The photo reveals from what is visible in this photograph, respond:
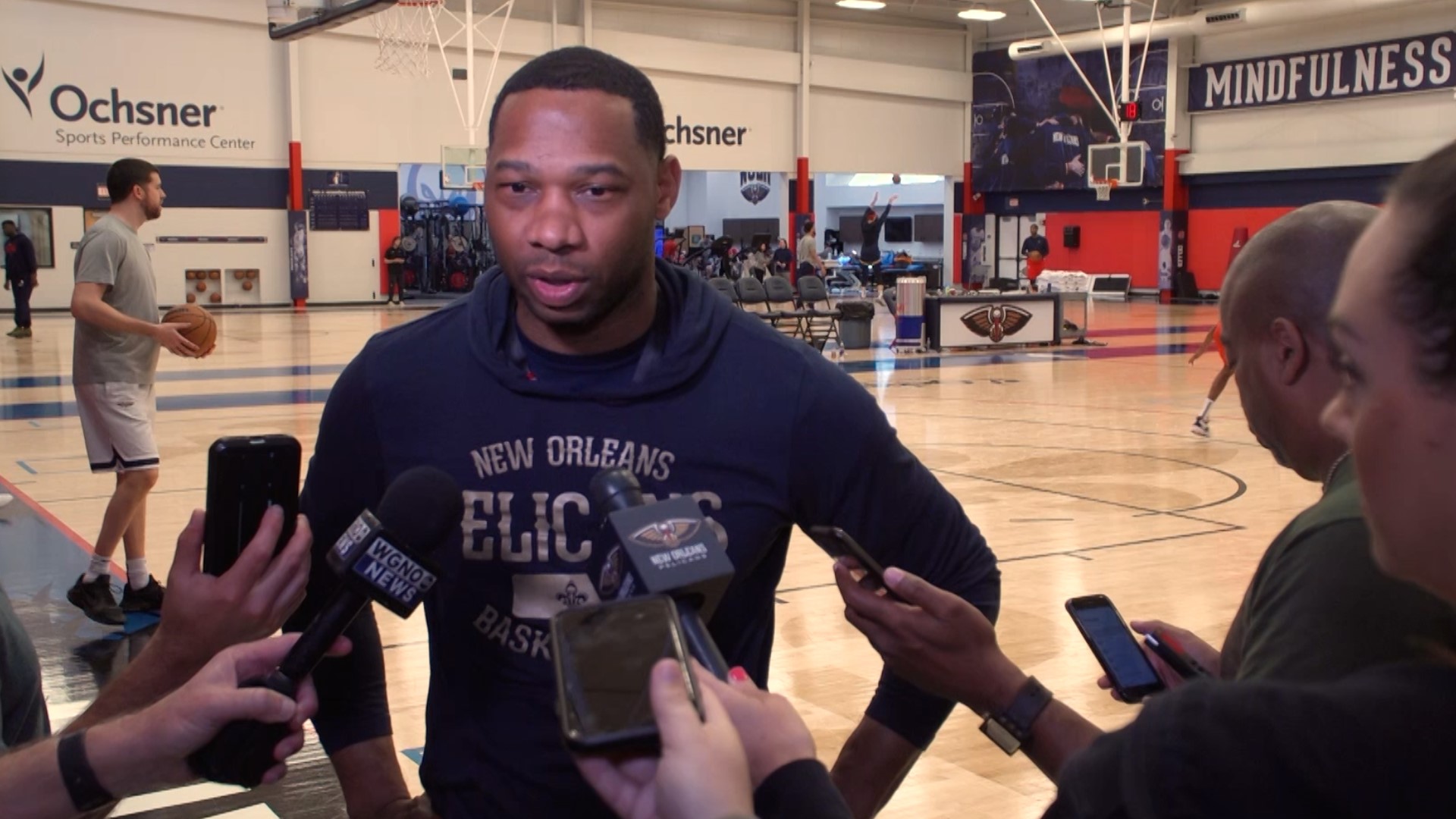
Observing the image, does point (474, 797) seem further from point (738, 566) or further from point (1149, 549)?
point (1149, 549)

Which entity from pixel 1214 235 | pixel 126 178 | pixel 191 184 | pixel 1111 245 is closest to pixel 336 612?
pixel 126 178

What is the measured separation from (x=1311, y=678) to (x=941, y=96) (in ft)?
108

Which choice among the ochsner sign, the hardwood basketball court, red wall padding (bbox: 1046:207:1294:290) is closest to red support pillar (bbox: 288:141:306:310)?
the ochsner sign

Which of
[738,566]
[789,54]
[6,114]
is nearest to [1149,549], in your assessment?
[738,566]

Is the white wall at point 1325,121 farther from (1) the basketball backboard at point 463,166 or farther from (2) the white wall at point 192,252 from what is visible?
(2) the white wall at point 192,252

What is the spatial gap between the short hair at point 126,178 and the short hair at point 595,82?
4.57 m

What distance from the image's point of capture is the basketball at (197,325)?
641cm

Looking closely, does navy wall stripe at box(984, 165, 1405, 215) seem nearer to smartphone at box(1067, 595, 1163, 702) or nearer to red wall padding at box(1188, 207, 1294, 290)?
red wall padding at box(1188, 207, 1294, 290)

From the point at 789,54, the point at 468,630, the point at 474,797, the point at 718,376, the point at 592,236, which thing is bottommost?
the point at 474,797

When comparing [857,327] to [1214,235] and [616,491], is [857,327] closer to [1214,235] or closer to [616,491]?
[1214,235]

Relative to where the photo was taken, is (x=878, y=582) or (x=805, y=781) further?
(x=878, y=582)

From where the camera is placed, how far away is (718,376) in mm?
1927

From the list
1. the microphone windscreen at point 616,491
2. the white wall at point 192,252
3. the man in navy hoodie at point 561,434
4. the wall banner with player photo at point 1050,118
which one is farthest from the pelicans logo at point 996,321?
the microphone windscreen at point 616,491

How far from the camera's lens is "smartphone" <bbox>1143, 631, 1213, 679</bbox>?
185 cm
